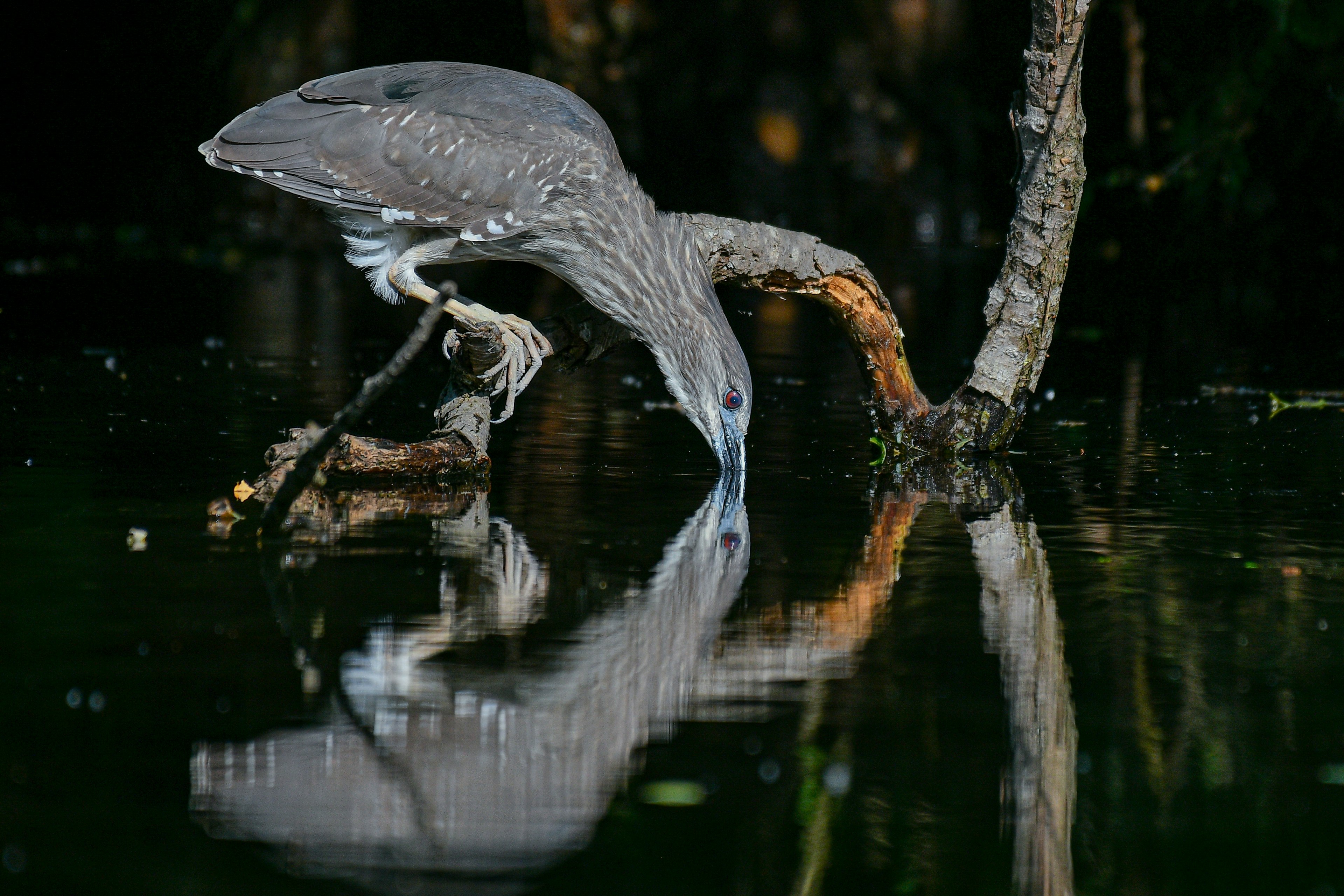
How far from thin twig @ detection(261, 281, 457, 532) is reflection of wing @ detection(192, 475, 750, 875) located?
2.68 feet

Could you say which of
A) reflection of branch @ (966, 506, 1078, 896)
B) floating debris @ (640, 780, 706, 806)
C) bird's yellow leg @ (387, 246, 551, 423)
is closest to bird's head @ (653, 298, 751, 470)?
bird's yellow leg @ (387, 246, 551, 423)

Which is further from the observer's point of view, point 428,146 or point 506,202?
point 428,146

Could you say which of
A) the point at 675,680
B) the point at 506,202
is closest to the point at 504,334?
the point at 506,202

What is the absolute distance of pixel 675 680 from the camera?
3.86m

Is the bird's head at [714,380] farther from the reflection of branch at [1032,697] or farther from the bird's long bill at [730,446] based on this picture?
the reflection of branch at [1032,697]

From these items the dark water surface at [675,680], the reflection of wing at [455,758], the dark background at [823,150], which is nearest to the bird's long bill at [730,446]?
the dark water surface at [675,680]

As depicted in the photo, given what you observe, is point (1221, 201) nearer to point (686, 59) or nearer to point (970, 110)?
point (970, 110)

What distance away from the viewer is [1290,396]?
8602 mm

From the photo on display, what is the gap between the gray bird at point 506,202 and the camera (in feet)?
21.6

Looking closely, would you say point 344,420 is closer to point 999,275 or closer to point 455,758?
point 455,758

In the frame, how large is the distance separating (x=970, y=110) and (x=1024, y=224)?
43.7 ft

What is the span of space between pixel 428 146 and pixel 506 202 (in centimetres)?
42

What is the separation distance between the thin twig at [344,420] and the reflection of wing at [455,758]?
82 centimetres

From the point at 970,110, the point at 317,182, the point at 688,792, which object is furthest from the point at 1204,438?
the point at 970,110
